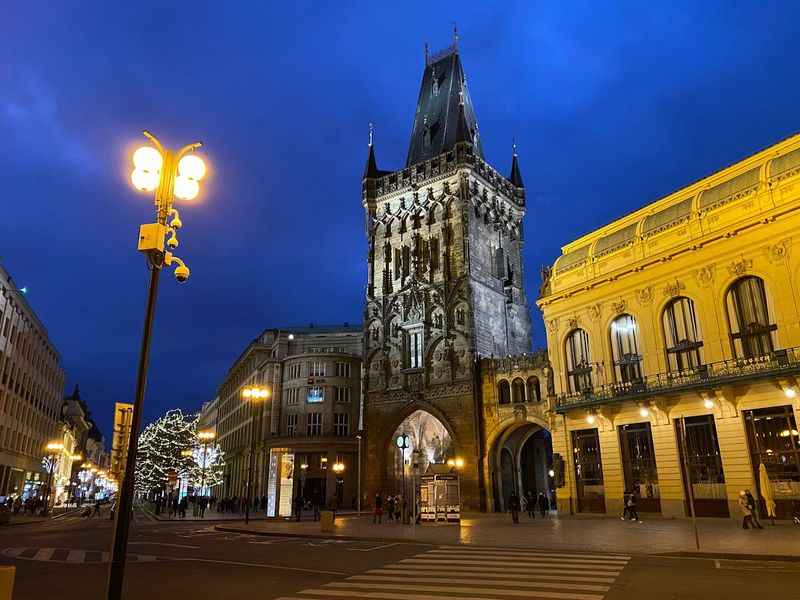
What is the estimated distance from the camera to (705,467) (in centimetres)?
2936

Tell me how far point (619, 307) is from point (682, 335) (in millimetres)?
4241

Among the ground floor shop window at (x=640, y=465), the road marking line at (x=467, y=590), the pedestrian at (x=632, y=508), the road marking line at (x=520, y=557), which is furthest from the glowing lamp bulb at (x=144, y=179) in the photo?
the ground floor shop window at (x=640, y=465)

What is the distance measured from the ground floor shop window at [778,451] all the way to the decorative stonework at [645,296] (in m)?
8.13

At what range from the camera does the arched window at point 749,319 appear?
28234 mm

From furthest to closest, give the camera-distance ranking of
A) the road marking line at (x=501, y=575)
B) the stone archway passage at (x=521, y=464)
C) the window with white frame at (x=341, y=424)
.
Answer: the window with white frame at (x=341, y=424) → the stone archway passage at (x=521, y=464) → the road marking line at (x=501, y=575)

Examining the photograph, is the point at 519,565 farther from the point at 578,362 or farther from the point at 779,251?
the point at 578,362

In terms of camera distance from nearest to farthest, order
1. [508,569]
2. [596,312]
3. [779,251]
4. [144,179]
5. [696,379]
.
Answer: [144,179]
[508,569]
[779,251]
[696,379]
[596,312]

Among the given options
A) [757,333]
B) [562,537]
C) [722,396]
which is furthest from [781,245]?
[562,537]

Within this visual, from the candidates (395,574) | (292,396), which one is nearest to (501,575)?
(395,574)

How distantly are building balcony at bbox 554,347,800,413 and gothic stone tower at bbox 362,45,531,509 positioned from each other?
14.0 metres

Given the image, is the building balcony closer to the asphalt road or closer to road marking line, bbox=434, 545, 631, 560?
the asphalt road

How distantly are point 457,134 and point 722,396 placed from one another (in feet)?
122

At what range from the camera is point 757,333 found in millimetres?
28609

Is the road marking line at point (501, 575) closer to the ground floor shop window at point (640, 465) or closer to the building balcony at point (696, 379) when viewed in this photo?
the building balcony at point (696, 379)
